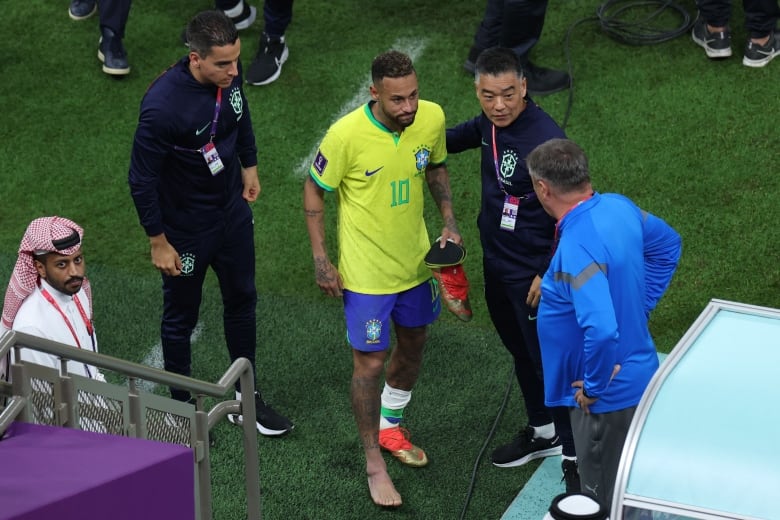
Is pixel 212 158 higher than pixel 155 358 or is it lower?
higher

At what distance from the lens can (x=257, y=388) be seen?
6059mm

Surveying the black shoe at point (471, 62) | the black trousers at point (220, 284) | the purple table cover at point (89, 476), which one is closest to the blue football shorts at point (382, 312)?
the black trousers at point (220, 284)

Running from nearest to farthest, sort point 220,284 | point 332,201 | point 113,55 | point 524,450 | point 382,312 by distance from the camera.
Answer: point 382,312 < point 524,450 < point 220,284 < point 332,201 < point 113,55

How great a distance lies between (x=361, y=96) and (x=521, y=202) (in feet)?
11.8

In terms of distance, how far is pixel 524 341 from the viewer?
5336 millimetres

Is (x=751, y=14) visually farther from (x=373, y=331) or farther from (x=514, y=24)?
(x=373, y=331)

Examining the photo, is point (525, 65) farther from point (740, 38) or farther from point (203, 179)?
point (203, 179)

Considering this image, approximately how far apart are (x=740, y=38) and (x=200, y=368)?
4467 millimetres

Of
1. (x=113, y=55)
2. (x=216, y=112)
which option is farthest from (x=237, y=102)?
(x=113, y=55)

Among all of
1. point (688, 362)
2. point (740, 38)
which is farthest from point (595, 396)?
point (740, 38)

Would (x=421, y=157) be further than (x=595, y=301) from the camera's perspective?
Yes

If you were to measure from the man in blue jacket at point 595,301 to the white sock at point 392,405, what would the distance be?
113cm

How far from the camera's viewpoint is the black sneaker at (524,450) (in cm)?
552

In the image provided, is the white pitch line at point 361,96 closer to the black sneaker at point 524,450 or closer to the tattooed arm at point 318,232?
the tattooed arm at point 318,232
